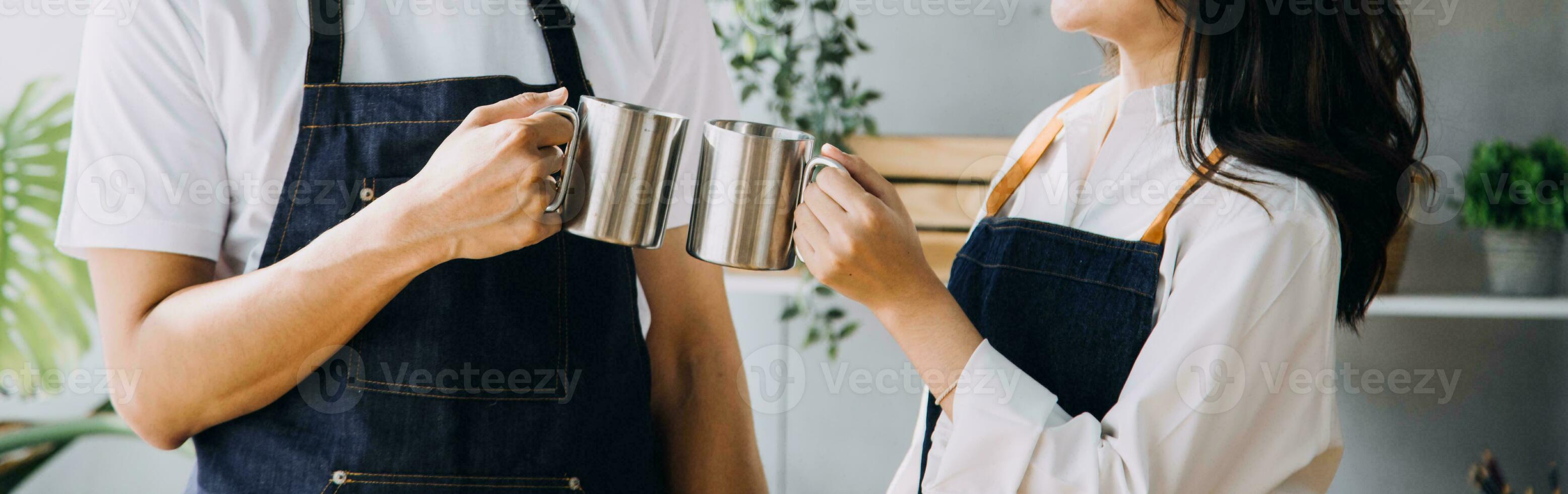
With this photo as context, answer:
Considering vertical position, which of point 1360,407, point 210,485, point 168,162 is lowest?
point 1360,407

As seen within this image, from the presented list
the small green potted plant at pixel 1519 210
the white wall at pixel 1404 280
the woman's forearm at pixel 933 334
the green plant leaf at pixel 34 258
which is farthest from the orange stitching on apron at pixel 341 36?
the small green potted plant at pixel 1519 210

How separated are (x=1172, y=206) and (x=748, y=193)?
0.40m

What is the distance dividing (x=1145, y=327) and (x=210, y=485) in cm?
81

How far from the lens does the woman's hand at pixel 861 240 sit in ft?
2.57

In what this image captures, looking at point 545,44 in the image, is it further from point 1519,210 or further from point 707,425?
point 1519,210

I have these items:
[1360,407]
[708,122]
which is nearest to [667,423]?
[708,122]

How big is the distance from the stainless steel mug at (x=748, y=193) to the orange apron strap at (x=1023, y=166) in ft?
1.28

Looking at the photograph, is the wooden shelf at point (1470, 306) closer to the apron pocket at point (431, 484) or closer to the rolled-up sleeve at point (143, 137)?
the apron pocket at point (431, 484)

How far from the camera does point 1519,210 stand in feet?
5.25

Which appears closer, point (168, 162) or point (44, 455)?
point (168, 162)

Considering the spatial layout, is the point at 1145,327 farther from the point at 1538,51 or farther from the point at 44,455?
the point at 44,455

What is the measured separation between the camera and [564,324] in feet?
2.76

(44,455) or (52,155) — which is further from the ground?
(52,155)

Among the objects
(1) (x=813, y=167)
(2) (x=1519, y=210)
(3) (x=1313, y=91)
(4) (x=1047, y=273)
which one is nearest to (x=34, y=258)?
(1) (x=813, y=167)
